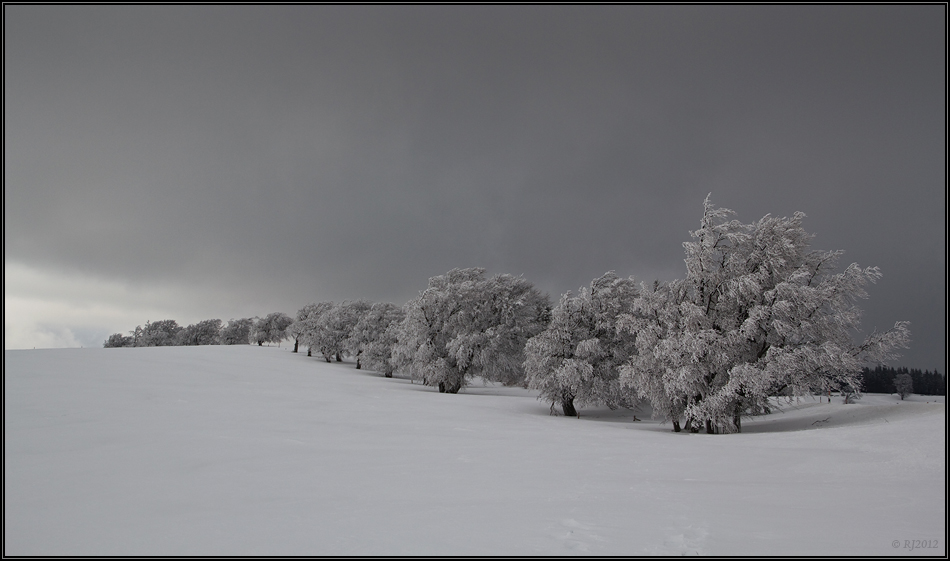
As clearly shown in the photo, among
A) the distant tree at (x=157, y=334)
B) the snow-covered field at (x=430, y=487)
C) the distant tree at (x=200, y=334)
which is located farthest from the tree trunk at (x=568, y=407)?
the distant tree at (x=157, y=334)

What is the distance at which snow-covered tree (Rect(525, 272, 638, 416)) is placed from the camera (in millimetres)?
29281

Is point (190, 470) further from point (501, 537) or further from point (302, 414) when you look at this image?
point (302, 414)

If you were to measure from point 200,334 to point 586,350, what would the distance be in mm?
123322

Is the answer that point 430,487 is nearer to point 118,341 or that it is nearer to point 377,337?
point 377,337

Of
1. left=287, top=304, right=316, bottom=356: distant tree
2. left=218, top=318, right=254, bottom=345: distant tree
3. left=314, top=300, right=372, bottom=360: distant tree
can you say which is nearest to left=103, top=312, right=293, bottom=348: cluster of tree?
left=218, top=318, right=254, bottom=345: distant tree

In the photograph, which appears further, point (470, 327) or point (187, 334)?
point (187, 334)

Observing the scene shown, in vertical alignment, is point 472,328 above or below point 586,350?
above

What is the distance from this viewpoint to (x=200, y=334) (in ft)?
405

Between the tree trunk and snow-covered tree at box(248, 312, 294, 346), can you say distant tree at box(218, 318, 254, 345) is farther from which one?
the tree trunk

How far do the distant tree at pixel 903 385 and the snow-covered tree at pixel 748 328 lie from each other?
87.2 m

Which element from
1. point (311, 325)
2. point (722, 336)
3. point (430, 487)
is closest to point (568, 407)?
point (722, 336)

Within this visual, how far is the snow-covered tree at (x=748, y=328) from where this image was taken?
69.4 feet

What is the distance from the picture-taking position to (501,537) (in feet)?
20.2

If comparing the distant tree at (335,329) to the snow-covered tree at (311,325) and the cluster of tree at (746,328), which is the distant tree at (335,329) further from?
the cluster of tree at (746,328)
